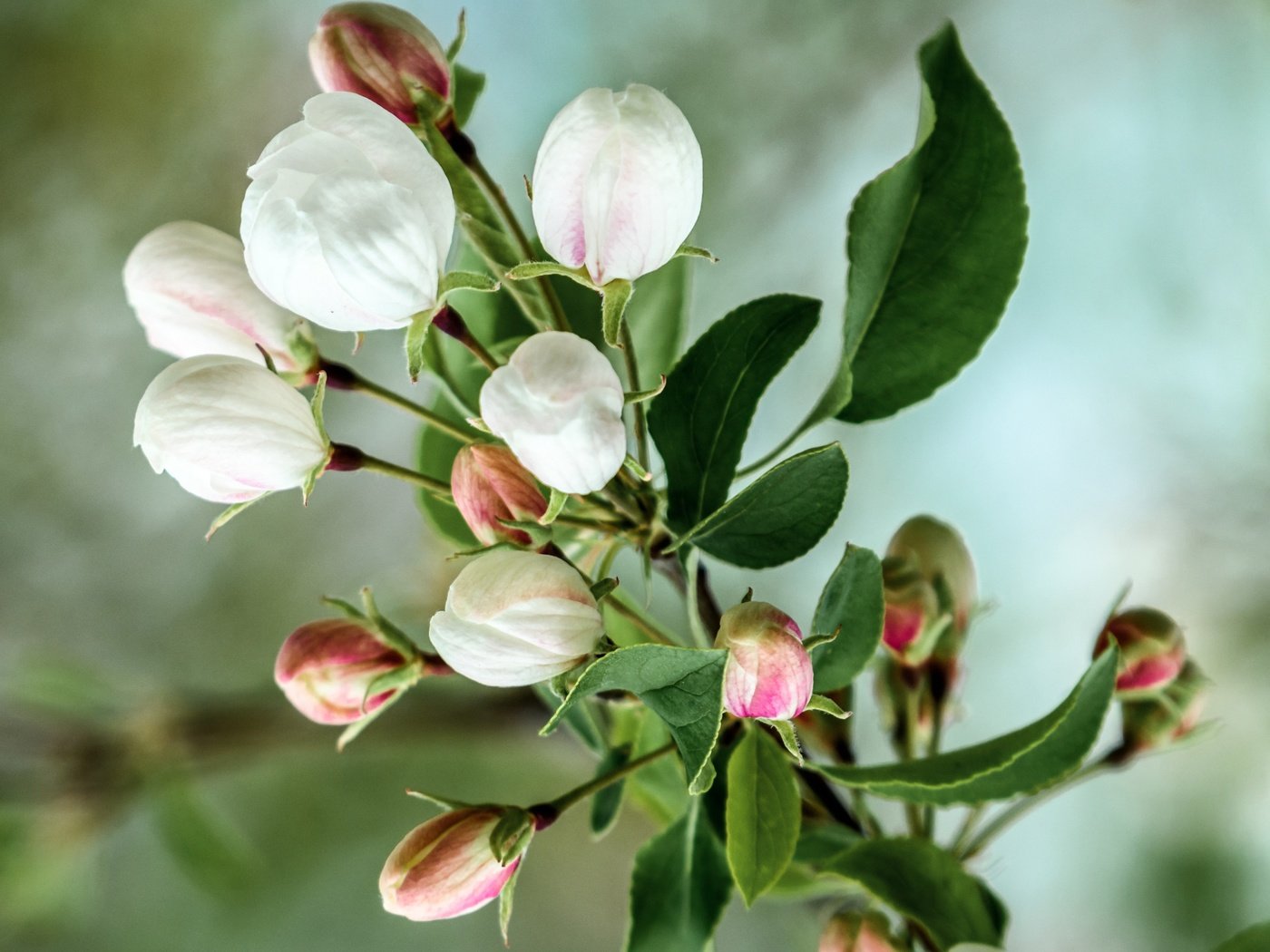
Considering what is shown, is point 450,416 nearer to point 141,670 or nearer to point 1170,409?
point 1170,409

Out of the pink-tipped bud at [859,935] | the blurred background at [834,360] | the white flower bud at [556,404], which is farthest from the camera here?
the blurred background at [834,360]

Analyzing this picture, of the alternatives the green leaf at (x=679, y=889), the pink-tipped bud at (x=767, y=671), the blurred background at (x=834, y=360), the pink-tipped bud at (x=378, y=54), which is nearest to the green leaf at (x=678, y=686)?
the pink-tipped bud at (x=767, y=671)

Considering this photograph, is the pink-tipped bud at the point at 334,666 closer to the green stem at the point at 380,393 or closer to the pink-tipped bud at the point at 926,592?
the green stem at the point at 380,393

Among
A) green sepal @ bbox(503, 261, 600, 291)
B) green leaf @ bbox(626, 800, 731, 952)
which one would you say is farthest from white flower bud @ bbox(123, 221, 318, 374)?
green leaf @ bbox(626, 800, 731, 952)

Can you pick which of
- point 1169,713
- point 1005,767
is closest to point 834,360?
point 1169,713

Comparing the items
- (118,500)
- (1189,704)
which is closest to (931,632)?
(1189,704)

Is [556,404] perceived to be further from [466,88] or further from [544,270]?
[466,88]

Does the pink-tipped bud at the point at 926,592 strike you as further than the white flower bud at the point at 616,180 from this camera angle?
Yes
